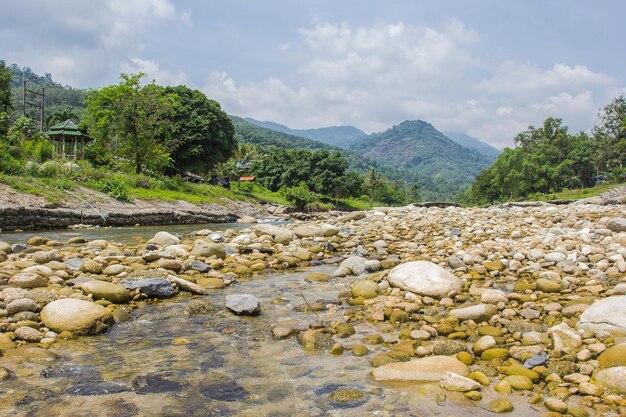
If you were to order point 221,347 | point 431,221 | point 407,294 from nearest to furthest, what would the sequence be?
point 221,347 < point 407,294 < point 431,221

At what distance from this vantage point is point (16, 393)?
3.51 m

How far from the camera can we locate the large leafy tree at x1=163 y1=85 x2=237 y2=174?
4525 centimetres

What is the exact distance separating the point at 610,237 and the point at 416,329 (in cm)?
714

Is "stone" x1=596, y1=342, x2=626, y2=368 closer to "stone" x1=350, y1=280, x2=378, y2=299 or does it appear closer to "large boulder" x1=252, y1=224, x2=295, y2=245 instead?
"stone" x1=350, y1=280, x2=378, y2=299

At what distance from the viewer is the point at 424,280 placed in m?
7.07

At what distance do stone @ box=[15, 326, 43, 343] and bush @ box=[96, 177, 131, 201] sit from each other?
21095 millimetres

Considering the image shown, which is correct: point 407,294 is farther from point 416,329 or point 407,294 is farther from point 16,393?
point 16,393

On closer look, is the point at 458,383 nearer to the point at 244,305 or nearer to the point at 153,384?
the point at 153,384

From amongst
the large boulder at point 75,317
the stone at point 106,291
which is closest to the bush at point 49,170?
the stone at point 106,291

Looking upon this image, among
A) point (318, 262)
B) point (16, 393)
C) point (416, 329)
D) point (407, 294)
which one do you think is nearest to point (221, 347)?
point (16, 393)

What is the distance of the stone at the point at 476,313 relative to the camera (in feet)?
18.4

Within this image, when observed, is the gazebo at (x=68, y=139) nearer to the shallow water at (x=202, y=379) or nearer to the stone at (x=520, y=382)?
the shallow water at (x=202, y=379)

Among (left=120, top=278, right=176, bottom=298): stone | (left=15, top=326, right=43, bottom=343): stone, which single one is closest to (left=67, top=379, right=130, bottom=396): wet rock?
(left=15, top=326, right=43, bottom=343): stone

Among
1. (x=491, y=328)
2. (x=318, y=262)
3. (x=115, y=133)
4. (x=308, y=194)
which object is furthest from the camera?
(x=308, y=194)
